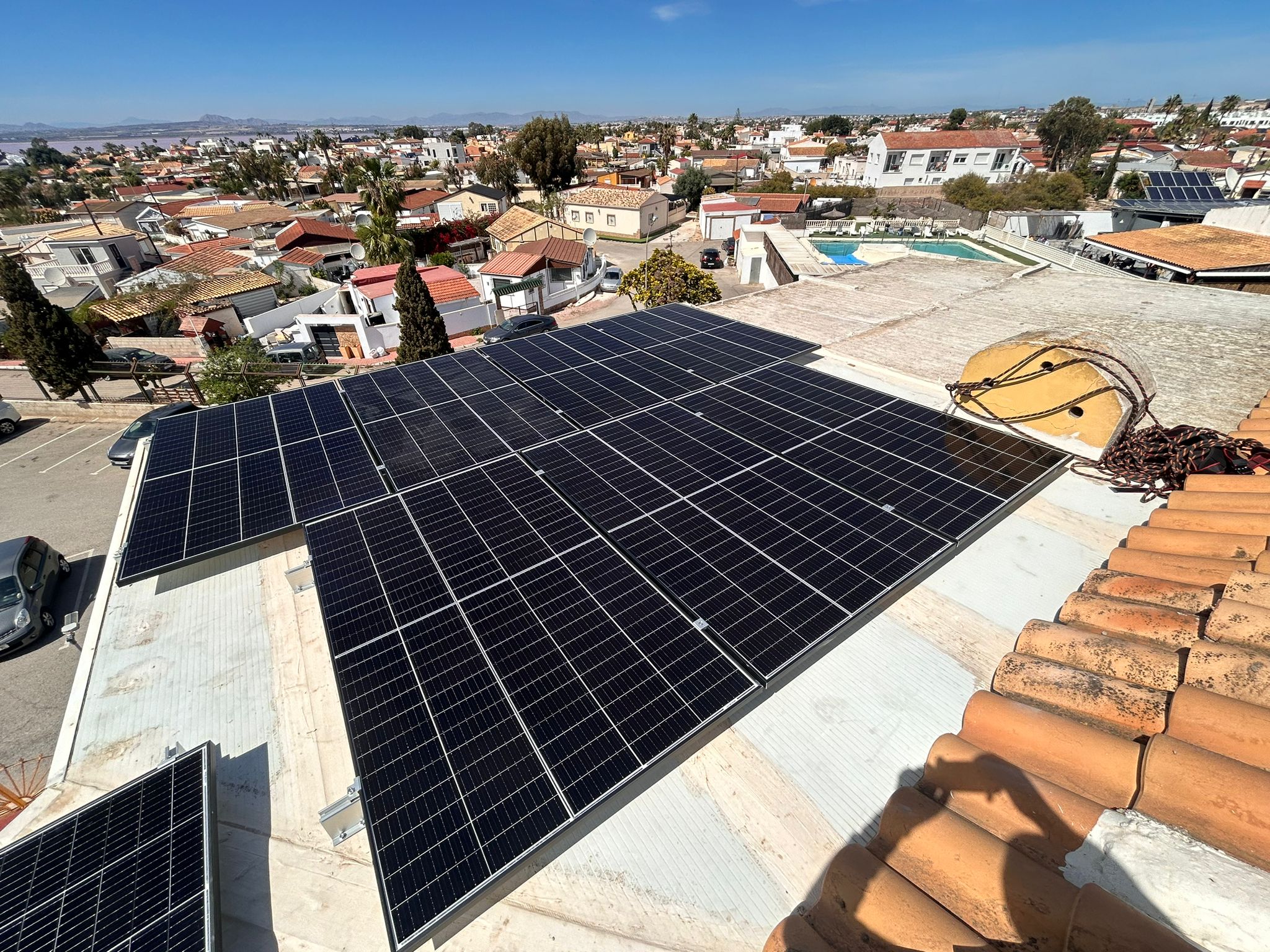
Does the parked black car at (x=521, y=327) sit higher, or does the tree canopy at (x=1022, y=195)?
the tree canopy at (x=1022, y=195)

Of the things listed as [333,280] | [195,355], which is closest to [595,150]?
[333,280]

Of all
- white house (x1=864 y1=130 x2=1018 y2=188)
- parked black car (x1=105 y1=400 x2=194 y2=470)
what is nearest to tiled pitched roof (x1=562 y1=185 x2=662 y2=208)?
white house (x1=864 y1=130 x2=1018 y2=188)

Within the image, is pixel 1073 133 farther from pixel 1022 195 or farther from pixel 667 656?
pixel 667 656

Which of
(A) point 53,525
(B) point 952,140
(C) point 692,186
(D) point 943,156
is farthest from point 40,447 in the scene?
(B) point 952,140

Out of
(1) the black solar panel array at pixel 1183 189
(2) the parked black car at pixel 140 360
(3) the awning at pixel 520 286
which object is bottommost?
(2) the parked black car at pixel 140 360

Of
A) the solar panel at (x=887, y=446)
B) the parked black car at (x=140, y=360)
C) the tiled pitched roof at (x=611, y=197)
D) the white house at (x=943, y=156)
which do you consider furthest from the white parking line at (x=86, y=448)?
the white house at (x=943, y=156)

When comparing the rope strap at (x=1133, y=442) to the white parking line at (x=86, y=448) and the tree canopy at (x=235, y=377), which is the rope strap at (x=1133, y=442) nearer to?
the tree canopy at (x=235, y=377)

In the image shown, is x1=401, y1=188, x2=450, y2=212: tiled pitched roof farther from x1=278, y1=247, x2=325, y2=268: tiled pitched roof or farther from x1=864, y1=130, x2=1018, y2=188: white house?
x1=864, y1=130, x2=1018, y2=188: white house
